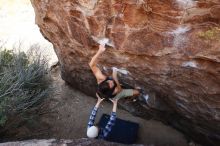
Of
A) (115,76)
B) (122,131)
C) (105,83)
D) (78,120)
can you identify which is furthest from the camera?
(78,120)

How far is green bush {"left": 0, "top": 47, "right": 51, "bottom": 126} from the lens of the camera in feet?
19.2

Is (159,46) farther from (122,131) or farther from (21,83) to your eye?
(21,83)

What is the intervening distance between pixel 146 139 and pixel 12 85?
2.22 meters

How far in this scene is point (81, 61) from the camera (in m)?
6.31

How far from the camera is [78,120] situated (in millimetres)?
6750

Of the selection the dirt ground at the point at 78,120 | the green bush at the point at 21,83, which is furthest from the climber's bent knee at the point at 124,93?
the green bush at the point at 21,83

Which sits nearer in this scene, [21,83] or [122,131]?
[122,131]

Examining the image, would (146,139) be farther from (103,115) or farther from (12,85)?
(12,85)

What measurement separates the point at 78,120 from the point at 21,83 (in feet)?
3.76

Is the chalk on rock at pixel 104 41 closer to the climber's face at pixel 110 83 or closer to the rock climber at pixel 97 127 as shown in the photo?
the climber's face at pixel 110 83

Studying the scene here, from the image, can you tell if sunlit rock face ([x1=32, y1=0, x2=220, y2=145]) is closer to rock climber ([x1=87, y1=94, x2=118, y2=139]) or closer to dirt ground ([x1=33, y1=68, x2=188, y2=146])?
dirt ground ([x1=33, y1=68, x2=188, y2=146])

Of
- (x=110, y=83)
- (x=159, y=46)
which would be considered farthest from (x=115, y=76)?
(x=159, y=46)

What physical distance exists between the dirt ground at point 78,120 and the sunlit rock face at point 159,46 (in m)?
0.21

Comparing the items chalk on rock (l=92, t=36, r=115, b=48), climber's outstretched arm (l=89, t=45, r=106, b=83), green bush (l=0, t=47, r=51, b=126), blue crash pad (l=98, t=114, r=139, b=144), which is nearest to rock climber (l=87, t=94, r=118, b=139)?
climber's outstretched arm (l=89, t=45, r=106, b=83)
